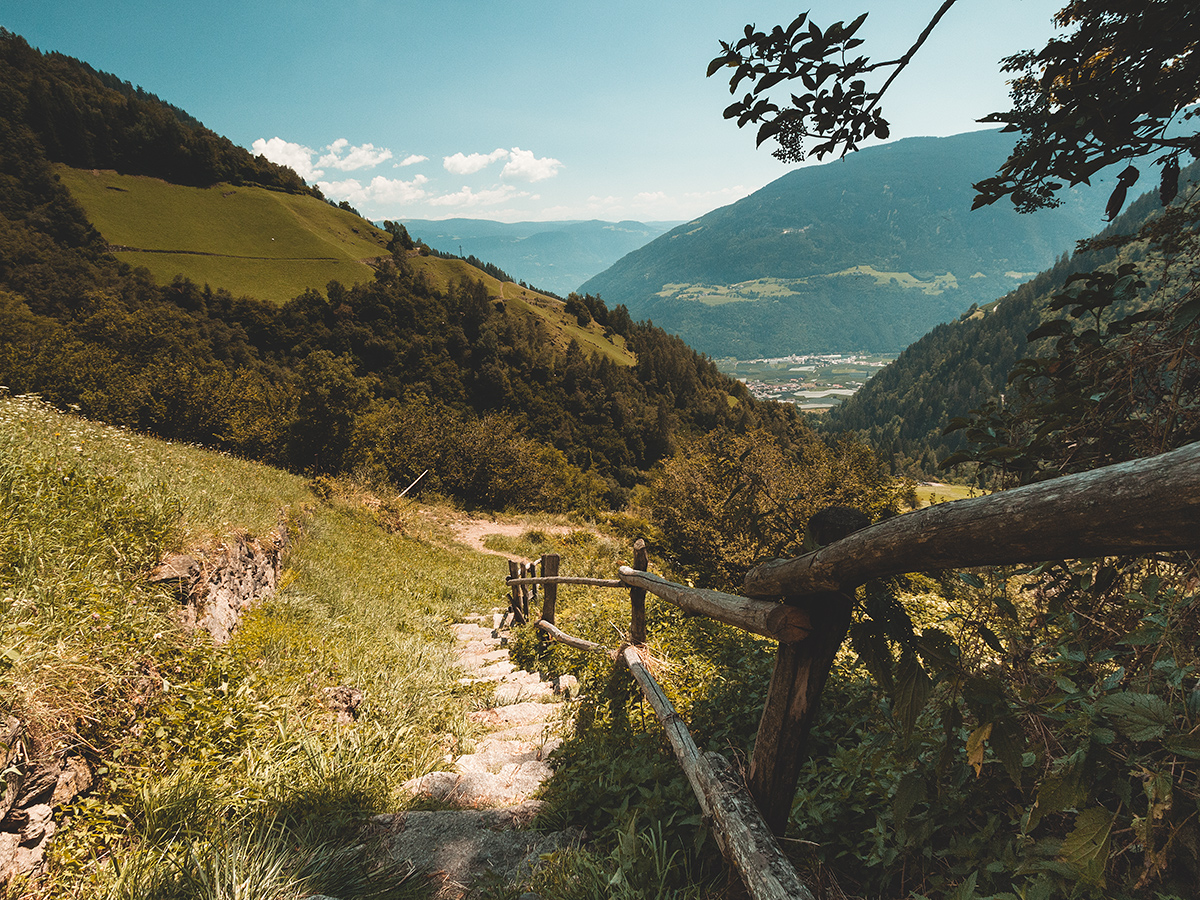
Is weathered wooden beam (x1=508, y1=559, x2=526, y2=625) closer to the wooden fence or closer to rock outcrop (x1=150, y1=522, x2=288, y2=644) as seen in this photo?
rock outcrop (x1=150, y1=522, x2=288, y2=644)

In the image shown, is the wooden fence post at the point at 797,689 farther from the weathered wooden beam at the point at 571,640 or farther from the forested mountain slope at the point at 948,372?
the forested mountain slope at the point at 948,372

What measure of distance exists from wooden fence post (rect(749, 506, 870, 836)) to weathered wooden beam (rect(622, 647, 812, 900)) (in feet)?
0.34

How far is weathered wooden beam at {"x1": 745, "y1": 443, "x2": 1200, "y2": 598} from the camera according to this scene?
763 mm

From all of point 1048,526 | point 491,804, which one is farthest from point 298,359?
point 1048,526

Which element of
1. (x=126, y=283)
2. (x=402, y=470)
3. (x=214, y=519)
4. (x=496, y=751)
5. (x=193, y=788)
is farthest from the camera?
(x=126, y=283)

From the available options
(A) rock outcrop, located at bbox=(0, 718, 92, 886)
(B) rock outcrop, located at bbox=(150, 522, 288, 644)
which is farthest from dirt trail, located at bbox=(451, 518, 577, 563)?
(A) rock outcrop, located at bbox=(0, 718, 92, 886)

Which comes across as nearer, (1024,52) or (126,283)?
(1024,52)

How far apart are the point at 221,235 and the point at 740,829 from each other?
98644 millimetres

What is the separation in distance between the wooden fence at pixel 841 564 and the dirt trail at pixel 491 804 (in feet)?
3.53

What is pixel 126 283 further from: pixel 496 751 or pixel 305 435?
pixel 496 751

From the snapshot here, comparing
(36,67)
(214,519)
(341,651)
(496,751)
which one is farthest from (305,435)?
Answer: (36,67)

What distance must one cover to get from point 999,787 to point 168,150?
125 m

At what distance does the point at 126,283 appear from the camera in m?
56.4

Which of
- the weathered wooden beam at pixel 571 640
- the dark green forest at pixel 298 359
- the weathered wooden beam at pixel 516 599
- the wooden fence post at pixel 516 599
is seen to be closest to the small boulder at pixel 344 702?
the weathered wooden beam at pixel 571 640
